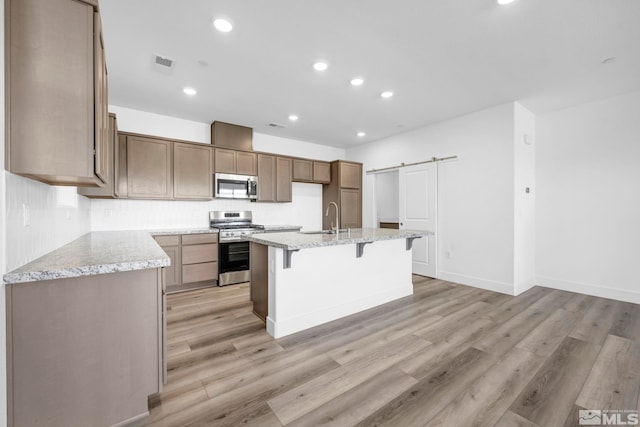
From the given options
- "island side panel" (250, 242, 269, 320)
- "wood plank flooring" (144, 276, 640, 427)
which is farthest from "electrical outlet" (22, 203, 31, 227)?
"island side panel" (250, 242, 269, 320)

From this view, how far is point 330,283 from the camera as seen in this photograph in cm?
295

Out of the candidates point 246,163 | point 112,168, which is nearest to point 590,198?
point 246,163

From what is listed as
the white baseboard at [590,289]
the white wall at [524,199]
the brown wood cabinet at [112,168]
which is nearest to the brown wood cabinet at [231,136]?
the brown wood cabinet at [112,168]

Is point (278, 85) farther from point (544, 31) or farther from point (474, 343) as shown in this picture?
point (474, 343)

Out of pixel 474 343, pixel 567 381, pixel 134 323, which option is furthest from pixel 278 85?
pixel 567 381

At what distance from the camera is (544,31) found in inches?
91.7

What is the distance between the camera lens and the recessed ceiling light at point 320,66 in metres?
2.88

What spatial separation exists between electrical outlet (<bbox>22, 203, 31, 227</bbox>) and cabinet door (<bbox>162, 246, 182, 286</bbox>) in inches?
101

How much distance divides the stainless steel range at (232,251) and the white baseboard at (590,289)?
466 centimetres

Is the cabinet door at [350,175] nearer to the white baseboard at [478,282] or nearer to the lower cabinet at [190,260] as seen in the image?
the white baseboard at [478,282]

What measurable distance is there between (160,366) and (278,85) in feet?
10.2

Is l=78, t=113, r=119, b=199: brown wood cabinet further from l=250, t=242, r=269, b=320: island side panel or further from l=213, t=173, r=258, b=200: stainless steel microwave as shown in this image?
l=250, t=242, r=269, b=320: island side panel

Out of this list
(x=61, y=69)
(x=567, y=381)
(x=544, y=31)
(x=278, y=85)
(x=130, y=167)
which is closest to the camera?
(x=61, y=69)

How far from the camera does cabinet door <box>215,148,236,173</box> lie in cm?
459
